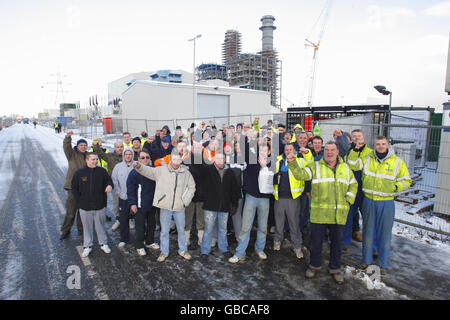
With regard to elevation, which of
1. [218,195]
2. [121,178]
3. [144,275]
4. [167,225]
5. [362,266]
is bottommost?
[144,275]

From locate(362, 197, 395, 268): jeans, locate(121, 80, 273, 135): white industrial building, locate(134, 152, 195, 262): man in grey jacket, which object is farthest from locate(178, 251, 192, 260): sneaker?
locate(121, 80, 273, 135): white industrial building

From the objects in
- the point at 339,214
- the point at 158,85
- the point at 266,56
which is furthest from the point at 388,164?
the point at 266,56

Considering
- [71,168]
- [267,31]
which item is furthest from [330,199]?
[267,31]

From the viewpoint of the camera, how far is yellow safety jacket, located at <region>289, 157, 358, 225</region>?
3.91 m

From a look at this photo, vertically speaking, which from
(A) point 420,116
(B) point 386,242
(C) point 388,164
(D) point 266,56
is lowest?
(B) point 386,242

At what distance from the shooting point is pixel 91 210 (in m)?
4.71

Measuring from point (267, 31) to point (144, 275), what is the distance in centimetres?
10322

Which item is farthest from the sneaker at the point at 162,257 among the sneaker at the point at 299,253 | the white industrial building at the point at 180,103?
the white industrial building at the point at 180,103

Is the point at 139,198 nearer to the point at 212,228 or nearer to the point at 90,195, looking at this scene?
the point at 90,195

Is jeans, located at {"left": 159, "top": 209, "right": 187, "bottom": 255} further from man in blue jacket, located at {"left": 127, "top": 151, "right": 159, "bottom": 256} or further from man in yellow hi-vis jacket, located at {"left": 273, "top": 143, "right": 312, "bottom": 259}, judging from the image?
man in yellow hi-vis jacket, located at {"left": 273, "top": 143, "right": 312, "bottom": 259}

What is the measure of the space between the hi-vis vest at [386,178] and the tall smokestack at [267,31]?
97.0 meters

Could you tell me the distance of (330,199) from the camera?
155 inches
